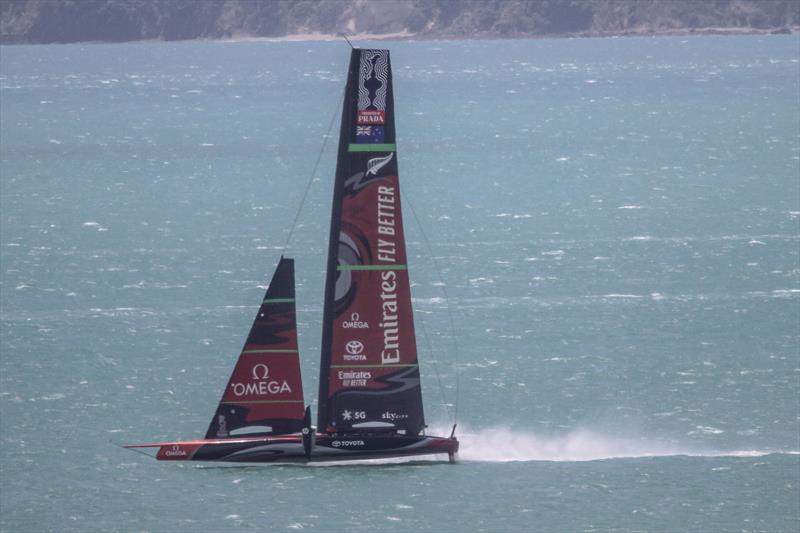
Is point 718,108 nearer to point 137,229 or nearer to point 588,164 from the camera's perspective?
point 588,164

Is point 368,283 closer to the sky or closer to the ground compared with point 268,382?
closer to the sky

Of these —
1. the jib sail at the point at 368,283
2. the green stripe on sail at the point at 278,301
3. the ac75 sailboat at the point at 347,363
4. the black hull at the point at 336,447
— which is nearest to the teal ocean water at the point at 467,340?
the black hull at the point at 336,447

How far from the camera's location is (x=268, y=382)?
128 feet

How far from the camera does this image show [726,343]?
57469 millimetres

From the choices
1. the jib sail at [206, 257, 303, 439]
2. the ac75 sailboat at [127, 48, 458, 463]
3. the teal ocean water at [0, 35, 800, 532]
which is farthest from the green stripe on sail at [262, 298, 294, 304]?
the teal ocean water at [0, 35, 800, 532]

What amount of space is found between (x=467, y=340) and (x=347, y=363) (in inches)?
802

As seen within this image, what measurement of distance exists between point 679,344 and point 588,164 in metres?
67.3

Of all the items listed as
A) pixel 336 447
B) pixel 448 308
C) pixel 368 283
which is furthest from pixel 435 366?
pixel 368 283

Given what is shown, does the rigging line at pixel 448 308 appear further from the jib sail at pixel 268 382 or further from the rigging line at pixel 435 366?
the jib sail at pixel 268 382

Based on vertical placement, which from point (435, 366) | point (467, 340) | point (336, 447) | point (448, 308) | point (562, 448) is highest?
point (336, 447)

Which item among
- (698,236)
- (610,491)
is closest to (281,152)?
(698,236)

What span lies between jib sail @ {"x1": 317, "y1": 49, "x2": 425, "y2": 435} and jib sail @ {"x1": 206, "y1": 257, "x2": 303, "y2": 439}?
2.47 feet

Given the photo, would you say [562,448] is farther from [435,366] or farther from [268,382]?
[268,382]

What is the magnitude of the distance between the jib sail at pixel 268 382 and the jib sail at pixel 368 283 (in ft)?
2.47
